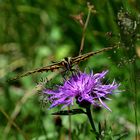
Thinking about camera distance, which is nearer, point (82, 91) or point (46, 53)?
point (82, 91)

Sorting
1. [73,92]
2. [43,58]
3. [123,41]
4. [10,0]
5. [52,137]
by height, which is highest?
[10,0]

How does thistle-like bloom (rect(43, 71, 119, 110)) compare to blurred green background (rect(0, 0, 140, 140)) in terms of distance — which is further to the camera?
blurred green background (rect(0, 0, 140, 140))

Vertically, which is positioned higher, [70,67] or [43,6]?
[43,6]

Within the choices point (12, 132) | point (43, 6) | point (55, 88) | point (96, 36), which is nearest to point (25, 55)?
Result: point (43, 6)

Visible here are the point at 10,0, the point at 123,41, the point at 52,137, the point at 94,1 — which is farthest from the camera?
the point at 10,0

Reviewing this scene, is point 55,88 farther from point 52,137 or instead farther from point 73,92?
point 52,137
